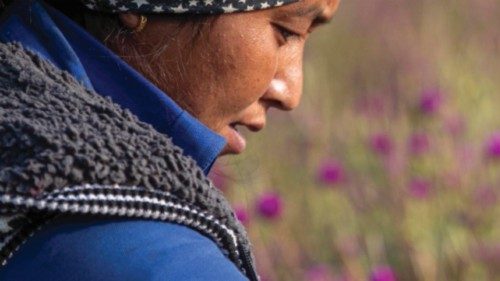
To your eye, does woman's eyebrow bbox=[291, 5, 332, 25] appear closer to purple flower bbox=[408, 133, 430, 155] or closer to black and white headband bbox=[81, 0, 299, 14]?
black and white headband bbox=[81, 0, 299, 14]

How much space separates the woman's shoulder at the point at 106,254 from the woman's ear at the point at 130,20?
0.36 meters

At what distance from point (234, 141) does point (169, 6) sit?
30 cm

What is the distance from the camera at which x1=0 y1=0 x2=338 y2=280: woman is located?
4.52 feet

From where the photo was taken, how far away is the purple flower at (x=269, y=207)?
153 inches

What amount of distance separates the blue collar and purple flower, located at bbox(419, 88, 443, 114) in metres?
2.75

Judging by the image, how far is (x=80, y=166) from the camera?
137cm

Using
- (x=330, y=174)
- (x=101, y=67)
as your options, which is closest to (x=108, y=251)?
(x=101, y=67)

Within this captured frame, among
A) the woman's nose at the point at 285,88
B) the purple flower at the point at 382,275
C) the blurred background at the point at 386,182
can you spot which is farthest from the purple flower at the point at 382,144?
the woman's nose at the point at 285,88

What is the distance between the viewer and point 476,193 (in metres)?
4.07

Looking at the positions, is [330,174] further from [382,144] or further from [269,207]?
[269,207]

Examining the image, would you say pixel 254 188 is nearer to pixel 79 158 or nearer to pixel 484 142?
pixel 484 142

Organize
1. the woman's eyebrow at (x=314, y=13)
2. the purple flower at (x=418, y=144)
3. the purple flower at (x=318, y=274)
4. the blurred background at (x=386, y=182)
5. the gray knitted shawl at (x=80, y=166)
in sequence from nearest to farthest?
the gray knitted shawl at (x=80, y=166)
the woman's eyebrow at (x=314, y=13)
the purple flower at (x=318, y=274)
the blurred background at (x=386, y=182)
the purple flower at (x=418, y=144)

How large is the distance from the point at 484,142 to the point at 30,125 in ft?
10.4

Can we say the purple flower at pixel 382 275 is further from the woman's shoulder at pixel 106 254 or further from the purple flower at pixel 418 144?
the woman's shoulder at pixel 106 254
